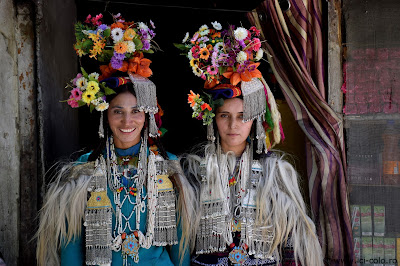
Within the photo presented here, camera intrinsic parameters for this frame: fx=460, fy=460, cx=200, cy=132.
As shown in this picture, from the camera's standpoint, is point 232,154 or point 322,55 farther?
point 322,55

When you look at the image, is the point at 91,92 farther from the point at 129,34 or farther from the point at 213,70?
the point at 213,70

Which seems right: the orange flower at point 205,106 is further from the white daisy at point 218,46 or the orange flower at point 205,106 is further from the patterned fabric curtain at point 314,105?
the patterned fabric curtain at point 314,105

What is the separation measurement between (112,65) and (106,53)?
12 centimetres

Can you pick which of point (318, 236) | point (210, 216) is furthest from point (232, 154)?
point (318, 236)

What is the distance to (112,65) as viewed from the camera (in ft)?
9.52

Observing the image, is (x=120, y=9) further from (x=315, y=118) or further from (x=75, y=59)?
(x=315, y=118)

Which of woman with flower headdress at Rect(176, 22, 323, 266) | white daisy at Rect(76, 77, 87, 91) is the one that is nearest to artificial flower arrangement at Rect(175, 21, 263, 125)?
woman with flower headdress at Rect(176, 22, 323, 266)

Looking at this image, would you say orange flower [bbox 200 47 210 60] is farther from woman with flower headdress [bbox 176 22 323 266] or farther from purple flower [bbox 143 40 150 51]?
purple flower [bbox 143 40 150 51]

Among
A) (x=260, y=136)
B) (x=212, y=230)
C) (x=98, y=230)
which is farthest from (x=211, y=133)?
(x=98, y=230)

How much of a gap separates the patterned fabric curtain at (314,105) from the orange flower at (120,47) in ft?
3.43

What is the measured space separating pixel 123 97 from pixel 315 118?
139 cm

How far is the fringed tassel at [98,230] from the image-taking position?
2795 millimetres

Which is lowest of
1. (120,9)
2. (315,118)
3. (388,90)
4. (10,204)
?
(10,204)

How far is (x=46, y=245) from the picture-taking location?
9.52 feet
